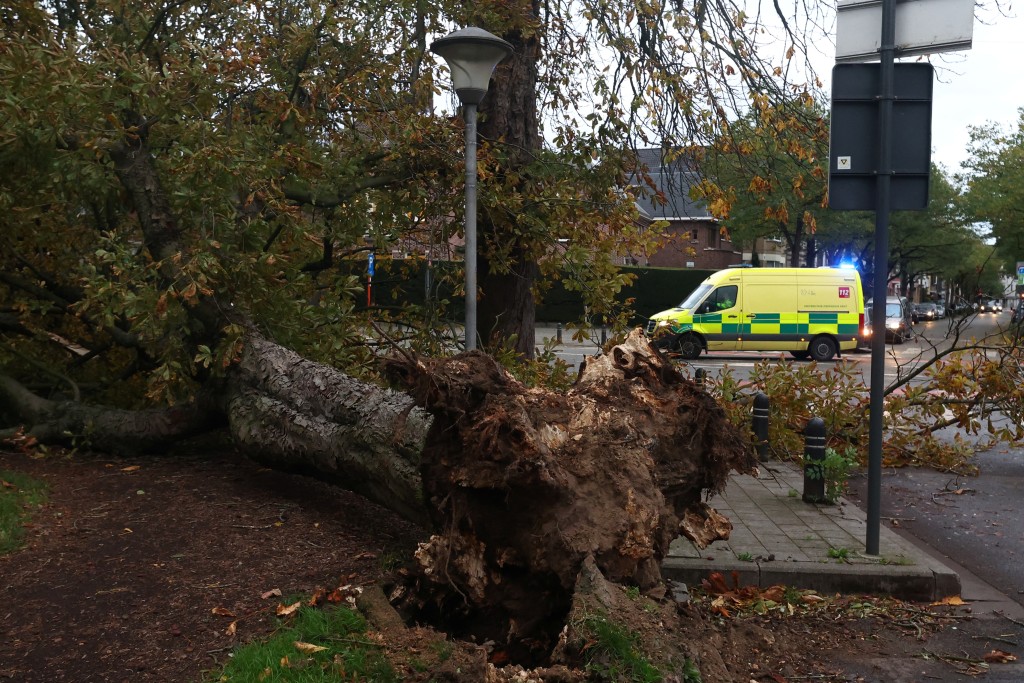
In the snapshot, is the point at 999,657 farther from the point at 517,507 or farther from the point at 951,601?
the point at 517,507

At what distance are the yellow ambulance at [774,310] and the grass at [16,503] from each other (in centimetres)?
1860

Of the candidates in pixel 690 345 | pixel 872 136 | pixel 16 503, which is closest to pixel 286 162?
pixel 16 503

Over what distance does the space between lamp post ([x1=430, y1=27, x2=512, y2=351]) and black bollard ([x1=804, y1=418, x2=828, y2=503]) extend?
2.91 m

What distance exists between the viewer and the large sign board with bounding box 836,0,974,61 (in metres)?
5.45

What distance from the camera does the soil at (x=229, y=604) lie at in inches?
149

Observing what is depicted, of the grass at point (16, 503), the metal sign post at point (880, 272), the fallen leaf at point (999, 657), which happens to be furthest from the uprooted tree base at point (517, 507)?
the grass at point (16, 503)

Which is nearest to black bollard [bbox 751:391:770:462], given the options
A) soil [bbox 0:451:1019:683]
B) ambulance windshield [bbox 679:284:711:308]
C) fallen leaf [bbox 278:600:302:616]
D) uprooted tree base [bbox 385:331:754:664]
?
soil [bbox 0:451:1019:683]

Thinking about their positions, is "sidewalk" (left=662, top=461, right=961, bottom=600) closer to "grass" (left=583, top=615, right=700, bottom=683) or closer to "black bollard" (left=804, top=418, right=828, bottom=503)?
A: "black bollard" (left=804, top=418, right=828, bottom=503)

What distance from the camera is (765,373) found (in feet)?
33.1

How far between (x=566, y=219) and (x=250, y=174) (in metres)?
2.95

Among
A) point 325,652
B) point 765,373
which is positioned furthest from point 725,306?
point 325,652

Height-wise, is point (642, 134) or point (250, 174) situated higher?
point (642, 134)

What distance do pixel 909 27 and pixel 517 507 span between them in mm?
3854

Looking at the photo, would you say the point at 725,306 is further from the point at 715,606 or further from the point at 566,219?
the point at 715,606
